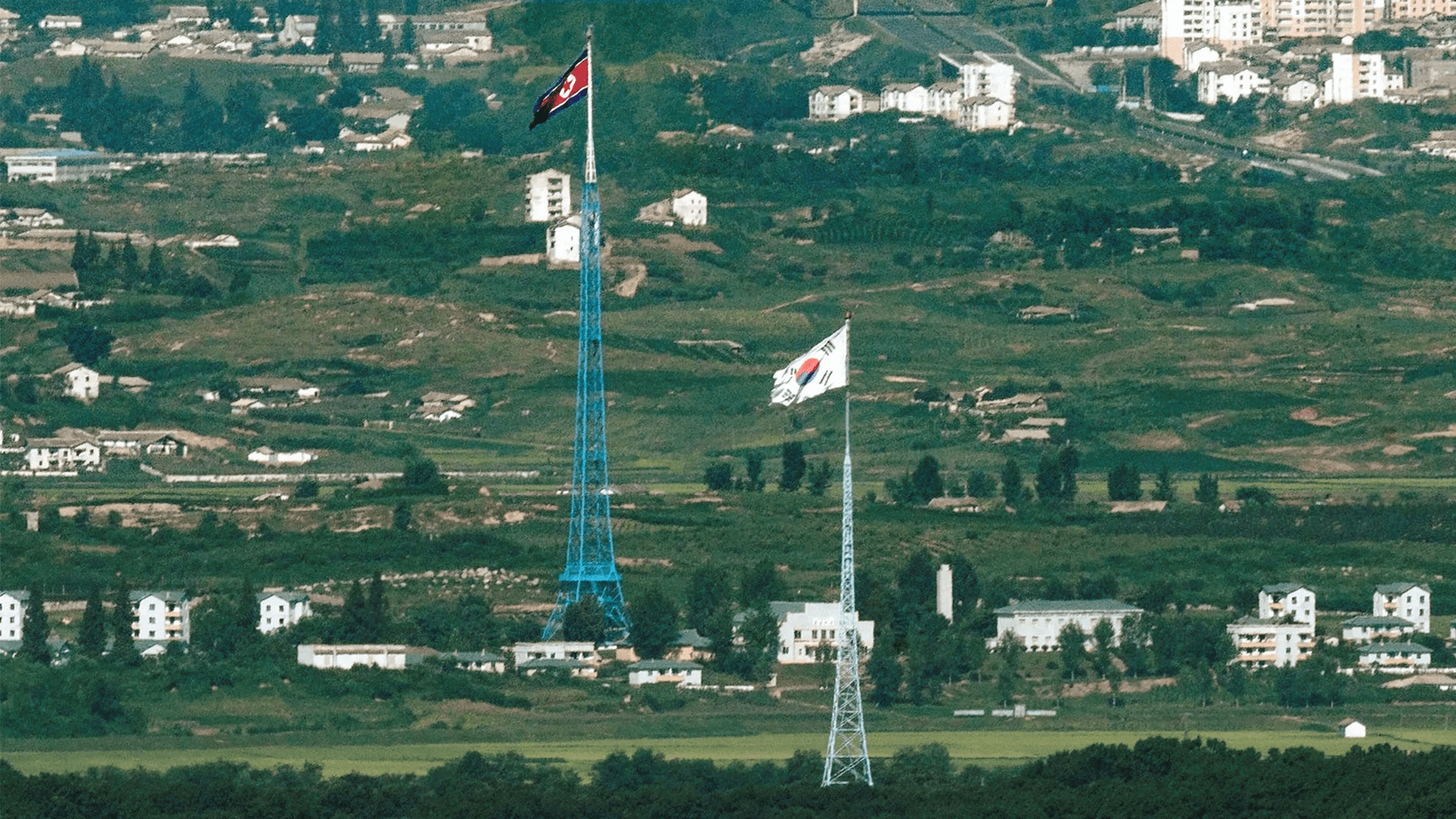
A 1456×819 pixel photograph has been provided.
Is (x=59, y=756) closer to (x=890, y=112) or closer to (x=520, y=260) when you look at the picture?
(x=520, y=260)

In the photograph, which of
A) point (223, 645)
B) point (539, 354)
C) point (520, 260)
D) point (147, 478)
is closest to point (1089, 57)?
point (520, 260)

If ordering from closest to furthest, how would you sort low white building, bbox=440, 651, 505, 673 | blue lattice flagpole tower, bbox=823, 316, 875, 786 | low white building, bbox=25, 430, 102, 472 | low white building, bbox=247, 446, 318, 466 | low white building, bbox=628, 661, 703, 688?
blue lattice flagpole tower, bbox=823, 316, 875, 786 → low white building, bbox=628, 661, 703, 688 → low white building, bbox=440, 651, 505, 673 → low white building, bbox=25, 430, 102, 472 → low white building, bbox=247, 446, 318, 466

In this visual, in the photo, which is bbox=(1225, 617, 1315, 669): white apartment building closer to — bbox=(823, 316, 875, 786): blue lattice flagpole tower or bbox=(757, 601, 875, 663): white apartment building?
bbox=(757, 601, 875, 663): white apartment building

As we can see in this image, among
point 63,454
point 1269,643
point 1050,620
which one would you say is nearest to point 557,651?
point 1050,620

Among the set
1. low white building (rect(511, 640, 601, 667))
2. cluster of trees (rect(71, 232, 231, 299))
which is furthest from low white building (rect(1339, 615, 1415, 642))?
cluster of trees (rect(71, 232, 231, 299))

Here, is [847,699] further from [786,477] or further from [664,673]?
[786,477]

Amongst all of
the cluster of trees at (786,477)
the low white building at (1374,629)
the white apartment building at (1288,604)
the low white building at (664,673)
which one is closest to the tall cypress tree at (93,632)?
the low white building at (664,673)

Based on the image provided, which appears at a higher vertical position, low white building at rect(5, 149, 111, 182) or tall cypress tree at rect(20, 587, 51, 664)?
low white building at rect(5, 149, 111, 182)

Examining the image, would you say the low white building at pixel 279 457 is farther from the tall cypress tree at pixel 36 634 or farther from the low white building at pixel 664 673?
the low white building at pixel 664 673
